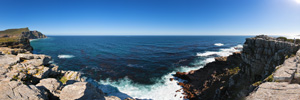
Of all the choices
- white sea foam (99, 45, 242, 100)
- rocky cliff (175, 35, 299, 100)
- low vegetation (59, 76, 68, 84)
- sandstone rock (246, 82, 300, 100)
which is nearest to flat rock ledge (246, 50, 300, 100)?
sandstone rock (246, 82, 300, 100)

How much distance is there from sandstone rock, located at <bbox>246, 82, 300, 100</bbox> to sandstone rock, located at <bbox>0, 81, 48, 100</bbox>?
1887cm

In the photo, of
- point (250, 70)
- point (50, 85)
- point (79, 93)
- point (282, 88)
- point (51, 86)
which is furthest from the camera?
point (250, 70)

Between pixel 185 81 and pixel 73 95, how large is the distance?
90.8 feet

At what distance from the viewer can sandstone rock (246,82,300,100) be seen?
6949mm

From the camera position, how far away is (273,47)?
1528 cm

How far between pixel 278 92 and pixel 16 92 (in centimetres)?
2157

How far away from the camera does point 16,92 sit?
415 inches

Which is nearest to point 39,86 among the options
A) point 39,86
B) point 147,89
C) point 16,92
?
point 39,86

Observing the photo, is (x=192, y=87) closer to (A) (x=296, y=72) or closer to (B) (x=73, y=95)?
(A) (x=296, y=72)

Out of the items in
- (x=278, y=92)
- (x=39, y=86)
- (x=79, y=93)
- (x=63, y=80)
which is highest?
(x=278, y=92)

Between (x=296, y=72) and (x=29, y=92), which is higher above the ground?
(x=296, y=72)

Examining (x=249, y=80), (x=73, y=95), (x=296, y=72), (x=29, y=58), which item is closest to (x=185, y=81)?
(x=249, y=80)

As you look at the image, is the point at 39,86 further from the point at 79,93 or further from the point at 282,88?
the point at 282,88

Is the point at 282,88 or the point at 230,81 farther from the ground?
the point at 282,88
